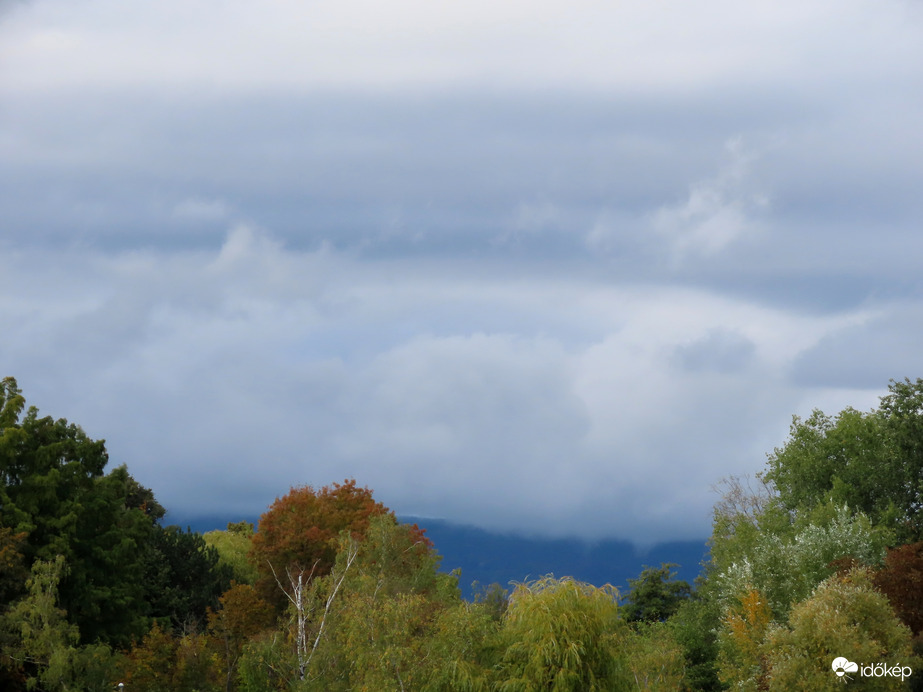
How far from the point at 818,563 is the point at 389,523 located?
29035 mm

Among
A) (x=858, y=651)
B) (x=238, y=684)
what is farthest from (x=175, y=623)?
(x=858, y=651)

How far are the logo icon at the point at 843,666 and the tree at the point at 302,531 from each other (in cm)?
4188

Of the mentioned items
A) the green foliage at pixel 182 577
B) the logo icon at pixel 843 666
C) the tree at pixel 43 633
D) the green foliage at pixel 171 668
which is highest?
the green foliage at pixel 182 577

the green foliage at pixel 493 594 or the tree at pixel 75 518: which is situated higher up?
the tree at pixel 75 518

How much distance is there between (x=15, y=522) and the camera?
53500 millimetres

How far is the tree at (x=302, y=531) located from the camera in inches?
2795

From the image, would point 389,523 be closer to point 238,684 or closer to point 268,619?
point 268,619

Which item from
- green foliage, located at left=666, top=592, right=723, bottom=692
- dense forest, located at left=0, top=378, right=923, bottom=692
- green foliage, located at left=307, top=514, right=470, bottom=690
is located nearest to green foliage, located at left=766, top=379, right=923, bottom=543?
dense forest, located at left=0, top=378, right=923, bottom=692

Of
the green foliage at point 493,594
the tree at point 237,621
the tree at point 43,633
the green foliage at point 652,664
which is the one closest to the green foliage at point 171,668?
the tree at point 43,633

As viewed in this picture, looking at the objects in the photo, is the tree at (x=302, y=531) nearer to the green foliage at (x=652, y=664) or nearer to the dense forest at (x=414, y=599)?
the dense forest at (x=414, y=599)

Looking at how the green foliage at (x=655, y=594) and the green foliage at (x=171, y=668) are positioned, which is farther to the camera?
the green foliage at (x=655, y=594)

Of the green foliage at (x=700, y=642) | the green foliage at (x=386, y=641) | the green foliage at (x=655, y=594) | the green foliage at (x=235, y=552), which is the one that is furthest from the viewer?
the green foliage at (x=655, y=594)

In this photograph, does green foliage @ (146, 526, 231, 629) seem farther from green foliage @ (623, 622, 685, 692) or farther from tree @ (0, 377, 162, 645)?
green foliage @ (623, 622, 685, 692)

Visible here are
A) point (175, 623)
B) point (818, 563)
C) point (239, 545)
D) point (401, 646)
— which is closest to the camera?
point (401, 646)
